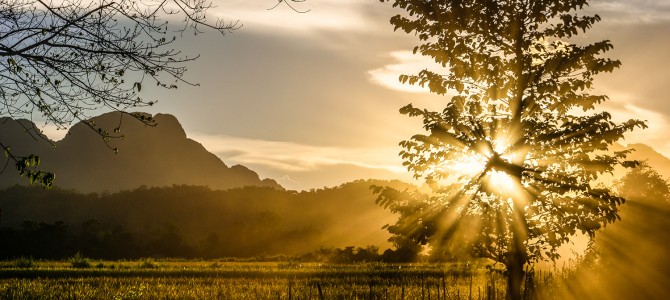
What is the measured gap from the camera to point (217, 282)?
25469 mm

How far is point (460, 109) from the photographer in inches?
571

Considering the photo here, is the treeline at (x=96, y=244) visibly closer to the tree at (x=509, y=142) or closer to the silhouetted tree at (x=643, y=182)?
the silhouetted tree at (x=643, y=182)

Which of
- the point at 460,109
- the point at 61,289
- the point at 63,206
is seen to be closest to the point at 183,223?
the point at 63,206

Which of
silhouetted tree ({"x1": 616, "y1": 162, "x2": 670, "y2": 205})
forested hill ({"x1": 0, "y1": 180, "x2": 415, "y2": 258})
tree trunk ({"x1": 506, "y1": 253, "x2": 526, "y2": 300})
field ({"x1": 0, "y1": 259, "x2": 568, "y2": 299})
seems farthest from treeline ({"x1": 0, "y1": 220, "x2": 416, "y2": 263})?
tree trunk ({"x1": 506, "y1": 253, "x2": 526, "y2": 300})

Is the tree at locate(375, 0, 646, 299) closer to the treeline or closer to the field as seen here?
the field

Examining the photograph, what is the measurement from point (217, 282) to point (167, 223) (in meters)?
75.5

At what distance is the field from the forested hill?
124 feet

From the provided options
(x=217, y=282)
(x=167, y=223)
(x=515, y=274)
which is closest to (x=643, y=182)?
(x=217, y=282)

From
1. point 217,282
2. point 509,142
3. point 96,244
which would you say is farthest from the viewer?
point 96,244

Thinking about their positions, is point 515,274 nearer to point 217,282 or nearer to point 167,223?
point 217,282

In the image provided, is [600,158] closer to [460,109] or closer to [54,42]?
[460,109]

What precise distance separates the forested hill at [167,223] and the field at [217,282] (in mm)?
37933

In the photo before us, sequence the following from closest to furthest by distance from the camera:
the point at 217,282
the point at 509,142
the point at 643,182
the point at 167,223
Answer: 1. the point at 509,142
2. the point at 217,282
3. the point at 643,182
4. the point at 167,223

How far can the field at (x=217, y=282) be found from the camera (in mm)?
19078
